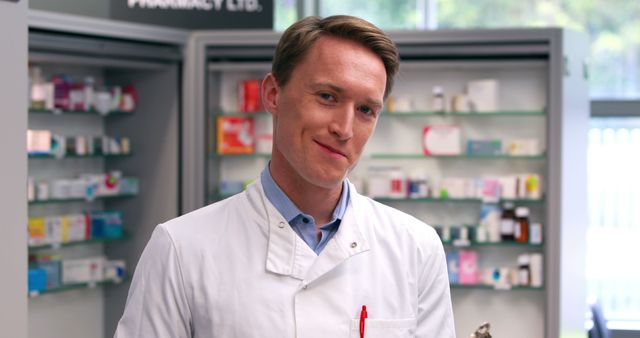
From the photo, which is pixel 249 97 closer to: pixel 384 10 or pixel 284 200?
pixel 384 10

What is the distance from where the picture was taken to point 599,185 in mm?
7602

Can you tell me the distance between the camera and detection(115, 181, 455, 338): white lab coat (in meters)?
1.71

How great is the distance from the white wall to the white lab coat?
1063 millimetres

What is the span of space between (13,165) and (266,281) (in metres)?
1.25

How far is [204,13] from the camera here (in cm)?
626

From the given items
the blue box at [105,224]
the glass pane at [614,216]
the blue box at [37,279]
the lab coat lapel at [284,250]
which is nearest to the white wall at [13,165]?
the lab coat lapel at [284,250]

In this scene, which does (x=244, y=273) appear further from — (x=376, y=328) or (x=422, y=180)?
(x=422, y=180)

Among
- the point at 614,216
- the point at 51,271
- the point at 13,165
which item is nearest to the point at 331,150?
the point at 13,165

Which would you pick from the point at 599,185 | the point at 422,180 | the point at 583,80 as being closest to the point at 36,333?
the point at 422,180

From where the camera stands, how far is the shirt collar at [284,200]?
5.91 ft

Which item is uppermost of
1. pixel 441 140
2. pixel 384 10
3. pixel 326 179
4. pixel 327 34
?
pixel 384 10

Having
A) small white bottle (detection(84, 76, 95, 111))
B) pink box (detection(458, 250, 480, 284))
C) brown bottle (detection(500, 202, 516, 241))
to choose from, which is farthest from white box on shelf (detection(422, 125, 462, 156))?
small white bottle (detection(84, 76, 95, 111))

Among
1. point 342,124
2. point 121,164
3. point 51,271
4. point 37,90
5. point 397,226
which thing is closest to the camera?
point 342,124

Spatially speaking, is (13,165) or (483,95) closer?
(13,165)
